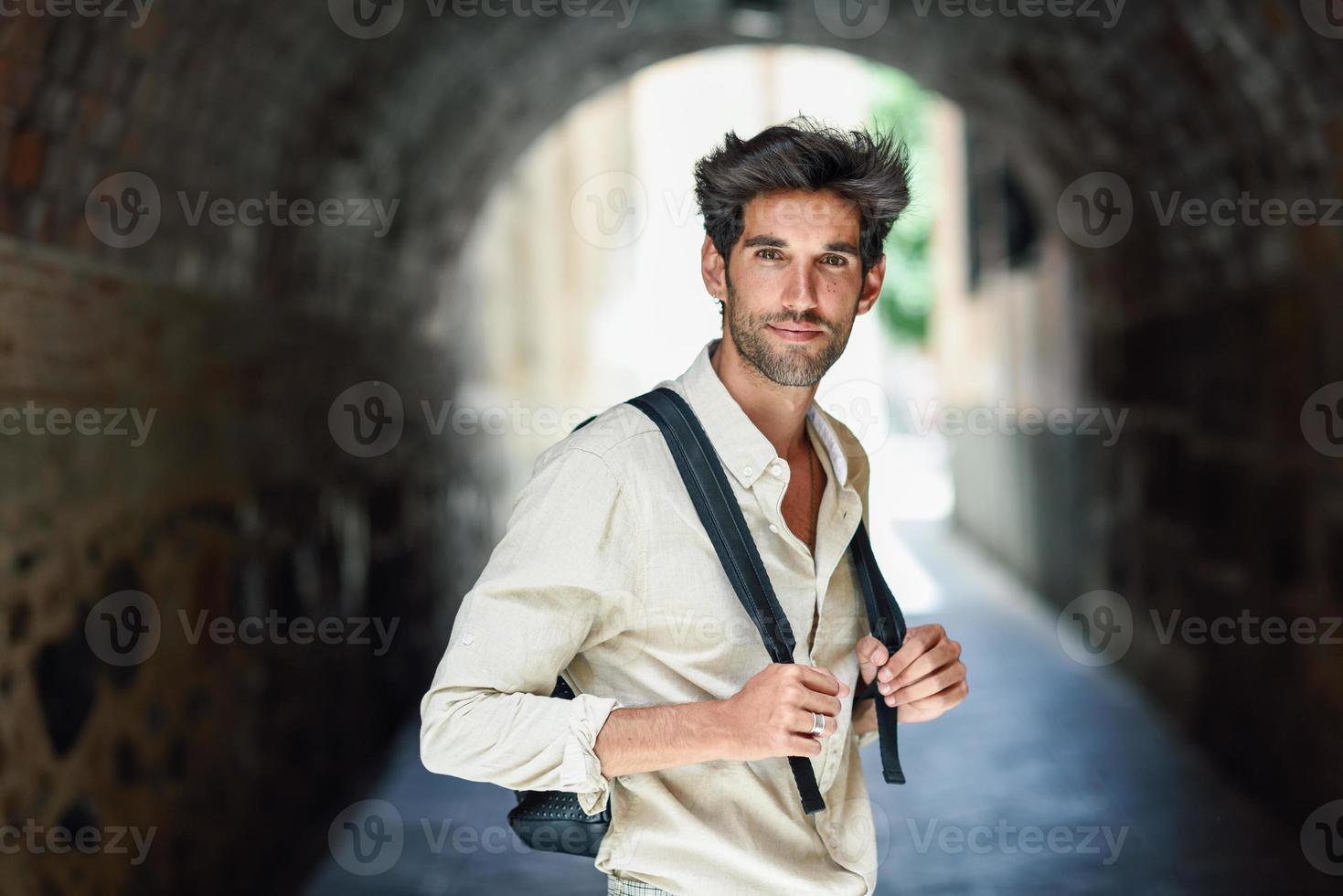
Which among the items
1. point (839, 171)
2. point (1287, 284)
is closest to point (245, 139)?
point (839, 171)

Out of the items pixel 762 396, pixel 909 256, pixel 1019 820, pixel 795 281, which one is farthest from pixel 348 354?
pixel 909 256

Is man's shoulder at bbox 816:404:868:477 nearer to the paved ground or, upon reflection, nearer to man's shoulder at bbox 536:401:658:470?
man's shoulder at bbox 536:401:658:470

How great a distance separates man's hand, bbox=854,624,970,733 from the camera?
190cm

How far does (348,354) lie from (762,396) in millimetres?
5177

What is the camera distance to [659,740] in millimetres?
1743

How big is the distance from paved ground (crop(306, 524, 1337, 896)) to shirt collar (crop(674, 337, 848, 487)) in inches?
134

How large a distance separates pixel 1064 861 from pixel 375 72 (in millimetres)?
4336

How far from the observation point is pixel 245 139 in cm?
490

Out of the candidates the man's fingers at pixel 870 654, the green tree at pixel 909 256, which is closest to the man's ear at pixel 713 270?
the man's fingers at pixel 870 654

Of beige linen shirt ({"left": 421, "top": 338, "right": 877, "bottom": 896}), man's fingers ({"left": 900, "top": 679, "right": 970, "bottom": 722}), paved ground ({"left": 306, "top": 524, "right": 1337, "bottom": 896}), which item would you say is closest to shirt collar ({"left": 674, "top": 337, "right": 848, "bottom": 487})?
beige linen shirt ({"left": 421, "top": 338, "right": 877, "bottom": 896})

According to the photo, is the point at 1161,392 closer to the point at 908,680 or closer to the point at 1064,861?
the point at 1064,861

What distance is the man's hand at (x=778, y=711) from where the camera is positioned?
1.69 metres

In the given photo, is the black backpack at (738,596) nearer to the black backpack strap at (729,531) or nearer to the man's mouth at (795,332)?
the black backpack strap at (729,531)

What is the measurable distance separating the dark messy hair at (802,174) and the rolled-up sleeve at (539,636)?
1.37 ft
